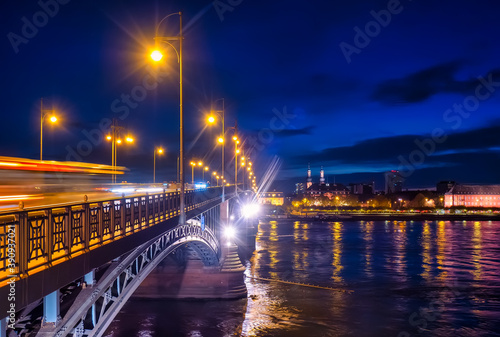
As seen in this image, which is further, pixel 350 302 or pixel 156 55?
pixel 350 302

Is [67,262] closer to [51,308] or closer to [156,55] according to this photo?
[51,308]

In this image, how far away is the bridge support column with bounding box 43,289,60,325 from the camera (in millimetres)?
9971

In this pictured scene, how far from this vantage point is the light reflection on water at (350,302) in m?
34.1

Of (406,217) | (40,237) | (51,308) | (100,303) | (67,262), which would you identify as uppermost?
(40,237)

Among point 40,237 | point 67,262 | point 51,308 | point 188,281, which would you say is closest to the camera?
point 40,237

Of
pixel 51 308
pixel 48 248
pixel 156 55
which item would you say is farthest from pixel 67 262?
pixel 156 55

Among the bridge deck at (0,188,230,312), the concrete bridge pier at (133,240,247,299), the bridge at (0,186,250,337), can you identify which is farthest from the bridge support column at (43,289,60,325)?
the concrete bridge pier at (133,240,247,299)

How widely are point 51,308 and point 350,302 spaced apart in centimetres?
3518

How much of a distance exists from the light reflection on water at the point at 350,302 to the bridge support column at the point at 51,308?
78.1 ft

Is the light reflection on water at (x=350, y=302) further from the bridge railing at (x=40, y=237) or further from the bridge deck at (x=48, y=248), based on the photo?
the bridge railing at (x=40, y=237)

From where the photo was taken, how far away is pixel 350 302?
4200 cm

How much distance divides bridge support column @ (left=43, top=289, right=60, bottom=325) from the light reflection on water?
23.8 metres

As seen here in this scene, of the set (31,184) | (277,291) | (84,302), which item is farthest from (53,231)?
(277,291)

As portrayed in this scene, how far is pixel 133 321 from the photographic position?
3500cm
